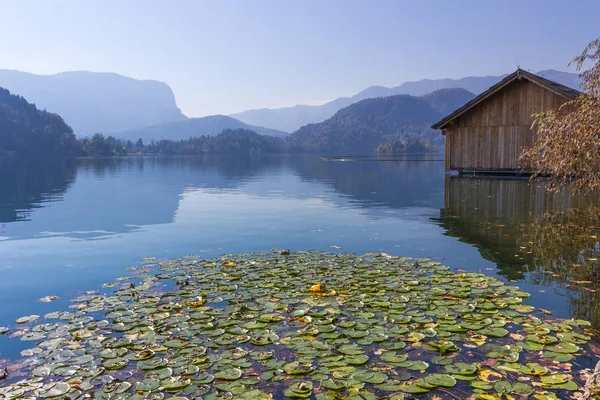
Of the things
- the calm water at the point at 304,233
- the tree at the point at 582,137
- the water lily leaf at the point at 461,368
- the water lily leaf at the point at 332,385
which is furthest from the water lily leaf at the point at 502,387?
the tree at the point at 582,137

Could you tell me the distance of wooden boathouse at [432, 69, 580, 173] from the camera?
29047 millimetres

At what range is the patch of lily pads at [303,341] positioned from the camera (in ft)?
15.9

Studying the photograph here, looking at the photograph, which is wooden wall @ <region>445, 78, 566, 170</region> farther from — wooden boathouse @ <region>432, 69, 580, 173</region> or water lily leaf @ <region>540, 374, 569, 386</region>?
water lily leaf @ <region>540, 374, 569, 386</region>

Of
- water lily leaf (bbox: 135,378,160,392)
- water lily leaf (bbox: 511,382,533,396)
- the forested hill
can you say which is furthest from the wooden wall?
the forested hill

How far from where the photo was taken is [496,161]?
31656mm

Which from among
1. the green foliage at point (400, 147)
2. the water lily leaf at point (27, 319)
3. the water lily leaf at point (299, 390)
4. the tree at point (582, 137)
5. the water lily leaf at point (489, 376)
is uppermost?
the green foliage at point (400, 147)

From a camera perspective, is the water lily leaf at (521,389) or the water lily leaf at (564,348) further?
the water lily leaf at (564,348)

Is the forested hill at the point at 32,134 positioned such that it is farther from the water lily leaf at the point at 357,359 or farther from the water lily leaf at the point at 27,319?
the water lily leaf at the point at 357,359

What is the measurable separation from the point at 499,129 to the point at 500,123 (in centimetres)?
41

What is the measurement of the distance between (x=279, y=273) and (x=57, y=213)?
49.1ft

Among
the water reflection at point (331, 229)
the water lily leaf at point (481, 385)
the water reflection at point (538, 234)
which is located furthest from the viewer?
the water reflection at point (331, 229)

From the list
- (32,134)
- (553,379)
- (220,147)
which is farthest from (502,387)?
(220,147)

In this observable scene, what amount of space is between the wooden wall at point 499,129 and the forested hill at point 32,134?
132m

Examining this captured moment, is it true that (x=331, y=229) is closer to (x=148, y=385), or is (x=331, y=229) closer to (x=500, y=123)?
(x=148, y=385)
